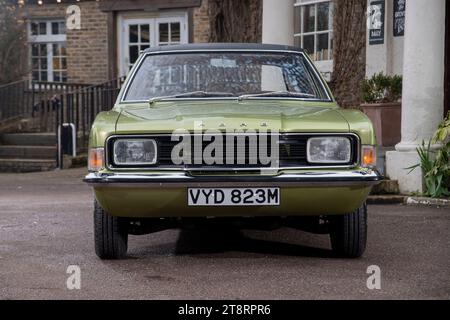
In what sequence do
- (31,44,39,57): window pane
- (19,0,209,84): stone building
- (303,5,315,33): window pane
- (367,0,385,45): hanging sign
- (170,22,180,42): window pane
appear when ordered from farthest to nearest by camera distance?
(31,44,39,57): window pane < (170,22,180,42): window pane < (19,0,209,84): stone building < (303,5,315,33): window pane < (367,0,385,45): hanging sign

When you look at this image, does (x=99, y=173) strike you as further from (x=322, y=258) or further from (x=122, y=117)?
(x=322, y=258)

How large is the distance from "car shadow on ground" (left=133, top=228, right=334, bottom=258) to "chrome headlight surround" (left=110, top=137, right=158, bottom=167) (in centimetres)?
91

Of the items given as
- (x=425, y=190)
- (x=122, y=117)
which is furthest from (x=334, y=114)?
(x=425, y=190)

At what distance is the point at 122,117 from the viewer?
17.6ft

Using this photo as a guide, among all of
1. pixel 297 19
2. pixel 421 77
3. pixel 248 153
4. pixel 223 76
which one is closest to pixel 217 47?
pixel 223 76

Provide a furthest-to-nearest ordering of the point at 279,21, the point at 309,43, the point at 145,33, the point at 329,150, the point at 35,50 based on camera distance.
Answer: the point at 35,50
the point at 145,33
the point at 309,43
the point at 279,21
the point at 329,150

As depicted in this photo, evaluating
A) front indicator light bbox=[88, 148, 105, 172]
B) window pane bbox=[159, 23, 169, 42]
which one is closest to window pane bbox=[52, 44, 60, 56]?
window pane bbox=[159, 23, 169, 42]

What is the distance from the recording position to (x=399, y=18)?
1146 cm

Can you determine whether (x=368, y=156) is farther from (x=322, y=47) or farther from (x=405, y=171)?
(x=322, y=47)

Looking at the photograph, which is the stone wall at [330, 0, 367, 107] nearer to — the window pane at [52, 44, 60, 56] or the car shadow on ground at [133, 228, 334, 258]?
the car shadow on ground at [133, 228, 334, 258]

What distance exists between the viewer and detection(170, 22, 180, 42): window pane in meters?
17.1

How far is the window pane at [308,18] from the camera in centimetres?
1406

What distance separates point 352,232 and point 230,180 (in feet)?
3.20
